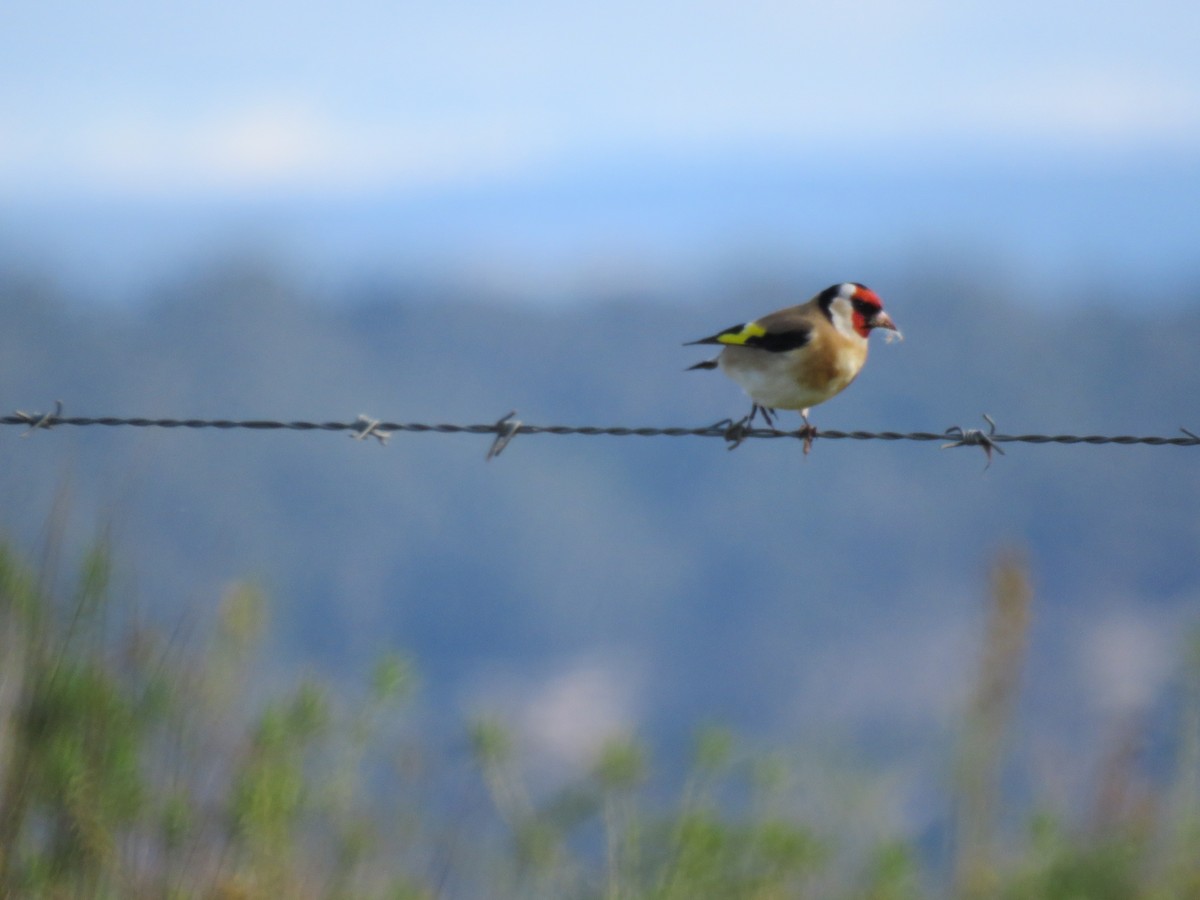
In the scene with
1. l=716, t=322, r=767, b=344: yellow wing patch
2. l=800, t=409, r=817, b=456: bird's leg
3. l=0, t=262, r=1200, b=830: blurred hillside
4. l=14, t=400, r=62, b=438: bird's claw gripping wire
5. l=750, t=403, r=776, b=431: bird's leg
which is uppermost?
l=0, t=262, r=1200, b=830: blurred hillside

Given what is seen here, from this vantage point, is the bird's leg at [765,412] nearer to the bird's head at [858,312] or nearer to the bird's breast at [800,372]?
the bird's breast at [800,372]

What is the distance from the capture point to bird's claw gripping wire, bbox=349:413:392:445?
186 inches

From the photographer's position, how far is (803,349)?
612 centimetres

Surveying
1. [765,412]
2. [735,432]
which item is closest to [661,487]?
[765,412]

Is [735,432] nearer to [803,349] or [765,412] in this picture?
[803,349]

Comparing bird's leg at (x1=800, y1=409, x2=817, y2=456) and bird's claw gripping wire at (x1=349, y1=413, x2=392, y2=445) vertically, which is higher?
bird's leg at (x1=800, y1=409, x2=817, y2=456)

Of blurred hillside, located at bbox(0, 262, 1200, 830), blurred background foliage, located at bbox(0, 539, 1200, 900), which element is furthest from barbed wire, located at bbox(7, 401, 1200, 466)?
blurred hillside, located at bbox(0, 262, 1200, 830)

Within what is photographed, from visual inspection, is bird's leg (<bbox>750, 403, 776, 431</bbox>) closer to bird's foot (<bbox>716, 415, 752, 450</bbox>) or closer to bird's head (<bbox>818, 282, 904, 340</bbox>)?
bird's head (<bbox>818, 282, 904, 340</bbox>)

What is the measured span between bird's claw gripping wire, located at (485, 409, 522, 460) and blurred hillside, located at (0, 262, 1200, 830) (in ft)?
330

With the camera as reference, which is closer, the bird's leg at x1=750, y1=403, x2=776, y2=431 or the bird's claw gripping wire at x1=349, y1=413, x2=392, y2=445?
the bird's claw gripping wire at x1=349, y1=413, x2=392, y2=445

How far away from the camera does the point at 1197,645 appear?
677cm

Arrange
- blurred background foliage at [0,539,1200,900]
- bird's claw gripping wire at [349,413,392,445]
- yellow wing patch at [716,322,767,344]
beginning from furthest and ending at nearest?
yellow wing patch at [716,322,767,344] < bird's claw gripping wire at [349,413,392,445] < blurred background foliage at [0,539,1200,900]

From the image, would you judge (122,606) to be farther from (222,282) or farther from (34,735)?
(222,282)

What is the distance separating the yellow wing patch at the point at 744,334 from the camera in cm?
631
